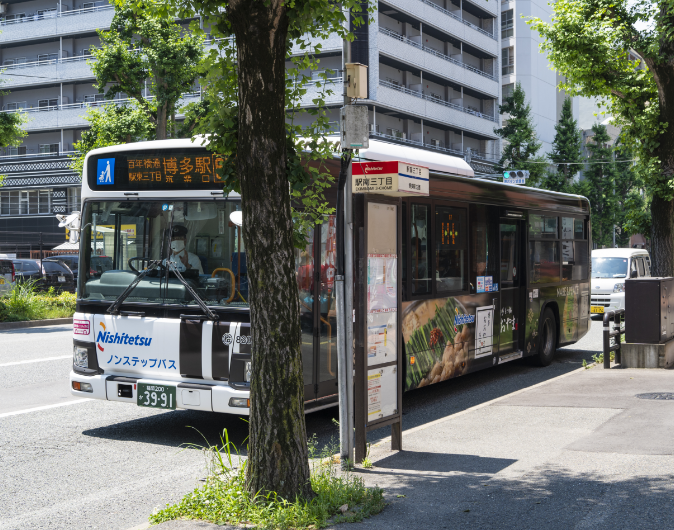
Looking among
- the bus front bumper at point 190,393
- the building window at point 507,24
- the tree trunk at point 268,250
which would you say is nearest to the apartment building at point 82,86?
the building window at point 507,24

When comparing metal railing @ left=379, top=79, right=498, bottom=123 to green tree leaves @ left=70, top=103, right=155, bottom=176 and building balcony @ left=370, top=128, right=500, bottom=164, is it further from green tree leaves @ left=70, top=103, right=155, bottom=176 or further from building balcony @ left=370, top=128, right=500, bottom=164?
green tree leaves @ left=70, top=103, right=155, bottom=176

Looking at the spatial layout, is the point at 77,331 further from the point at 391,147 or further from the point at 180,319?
the point at 391,147

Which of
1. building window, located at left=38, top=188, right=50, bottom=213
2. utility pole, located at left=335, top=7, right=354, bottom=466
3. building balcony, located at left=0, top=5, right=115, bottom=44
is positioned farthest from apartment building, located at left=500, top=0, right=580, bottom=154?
utility pole, located at left=335, top=7, right=354, bottom=466

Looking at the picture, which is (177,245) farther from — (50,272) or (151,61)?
(50,272)

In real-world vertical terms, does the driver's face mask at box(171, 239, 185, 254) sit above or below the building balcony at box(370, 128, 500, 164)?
below

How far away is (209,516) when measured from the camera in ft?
15.9

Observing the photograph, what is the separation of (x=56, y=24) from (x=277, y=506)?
5413cm

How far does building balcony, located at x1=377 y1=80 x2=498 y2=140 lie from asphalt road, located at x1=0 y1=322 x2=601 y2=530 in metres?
35.5

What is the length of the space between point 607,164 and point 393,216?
166ft

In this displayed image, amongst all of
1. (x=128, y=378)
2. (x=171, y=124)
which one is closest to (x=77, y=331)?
(x=128, y=378)

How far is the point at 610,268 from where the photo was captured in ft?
72.5

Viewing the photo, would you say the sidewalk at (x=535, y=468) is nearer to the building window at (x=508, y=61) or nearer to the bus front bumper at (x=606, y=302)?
the bus front bumper at (x=606, y=302)

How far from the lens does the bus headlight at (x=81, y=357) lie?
25.6 feet

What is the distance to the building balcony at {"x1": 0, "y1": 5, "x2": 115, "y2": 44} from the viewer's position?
168ft
